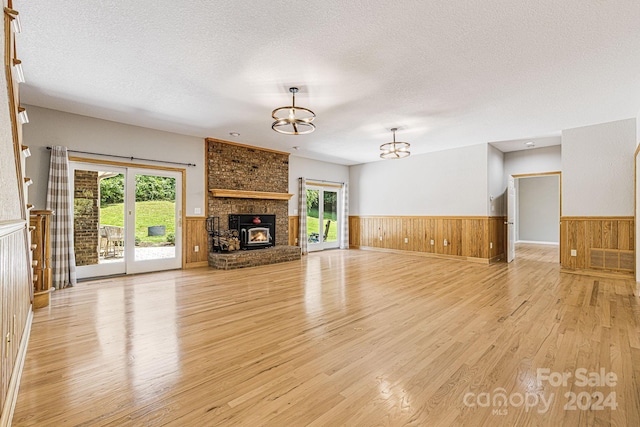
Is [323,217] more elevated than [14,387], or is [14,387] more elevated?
[323,217]

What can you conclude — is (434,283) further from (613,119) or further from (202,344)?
(613,119)

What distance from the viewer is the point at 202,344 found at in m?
2.56

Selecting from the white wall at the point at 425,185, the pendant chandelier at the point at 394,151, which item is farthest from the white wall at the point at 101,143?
the white wall at the point at 425,185

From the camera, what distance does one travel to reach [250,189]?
7230mm

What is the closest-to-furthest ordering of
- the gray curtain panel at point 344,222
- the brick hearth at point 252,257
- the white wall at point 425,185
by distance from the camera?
the brick hearth at point 252,257 < the white wall at point 425,185 < the gray curtain panel at point 344,222

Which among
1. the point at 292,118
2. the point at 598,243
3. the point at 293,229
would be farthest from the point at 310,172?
the point at 598,243

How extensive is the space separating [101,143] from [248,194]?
291 centimetres

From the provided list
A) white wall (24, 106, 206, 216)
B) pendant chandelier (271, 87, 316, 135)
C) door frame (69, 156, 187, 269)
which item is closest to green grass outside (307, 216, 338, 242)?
white wall (24, 106, 206, 216)

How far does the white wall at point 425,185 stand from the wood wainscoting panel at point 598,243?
164 cm

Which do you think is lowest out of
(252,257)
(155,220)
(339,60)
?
(252,257)

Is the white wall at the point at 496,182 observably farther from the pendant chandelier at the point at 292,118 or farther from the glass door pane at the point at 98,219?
the glass door pane at the point at 98,219

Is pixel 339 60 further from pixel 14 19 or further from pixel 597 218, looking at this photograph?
pixel 597 218

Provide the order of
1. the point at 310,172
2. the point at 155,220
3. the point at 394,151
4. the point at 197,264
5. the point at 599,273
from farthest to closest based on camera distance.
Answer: the point at 310,172 → the point at 197,264 → the point at 394,151 → the point at 155,220 → the point at 599,273

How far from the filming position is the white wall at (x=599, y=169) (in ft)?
17.1
